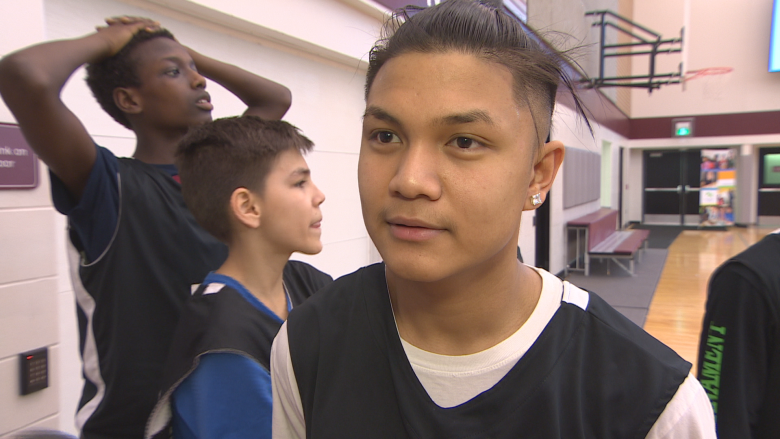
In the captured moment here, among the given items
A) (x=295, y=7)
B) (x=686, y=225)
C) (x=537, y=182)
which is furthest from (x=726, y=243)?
(x=537, y=182)

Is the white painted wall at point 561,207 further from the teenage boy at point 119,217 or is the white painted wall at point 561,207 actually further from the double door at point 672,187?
the double door at point 672,187

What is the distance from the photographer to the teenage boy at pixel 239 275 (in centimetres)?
112

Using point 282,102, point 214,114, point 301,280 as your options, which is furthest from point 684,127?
point 301,280

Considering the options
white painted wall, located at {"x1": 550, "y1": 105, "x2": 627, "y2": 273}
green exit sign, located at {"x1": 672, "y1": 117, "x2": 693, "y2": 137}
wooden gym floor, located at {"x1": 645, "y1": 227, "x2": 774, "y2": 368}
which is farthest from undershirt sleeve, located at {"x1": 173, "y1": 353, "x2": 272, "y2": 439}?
green exit sign, located at {"x1": 672, "y1": 117, "x2": 693, "y2": 137}

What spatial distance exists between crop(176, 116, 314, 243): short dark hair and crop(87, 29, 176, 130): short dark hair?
0.29 m

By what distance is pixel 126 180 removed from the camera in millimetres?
1407

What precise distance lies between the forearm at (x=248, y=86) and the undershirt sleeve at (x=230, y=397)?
3.77 feet

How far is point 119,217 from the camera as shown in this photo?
1.37 meters

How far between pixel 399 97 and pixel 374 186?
15 cm

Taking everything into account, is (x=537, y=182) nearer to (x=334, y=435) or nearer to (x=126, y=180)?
(x=334, y=435)

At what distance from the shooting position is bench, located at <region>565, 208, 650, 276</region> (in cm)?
837

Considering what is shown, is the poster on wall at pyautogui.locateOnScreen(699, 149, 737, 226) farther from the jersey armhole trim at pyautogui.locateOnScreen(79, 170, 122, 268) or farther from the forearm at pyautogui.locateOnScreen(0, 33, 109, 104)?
the forearm at pyautogui.locateOnScreen(0, 33, 109, 104)

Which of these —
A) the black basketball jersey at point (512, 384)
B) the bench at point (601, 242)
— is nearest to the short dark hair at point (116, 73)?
the black basketball jersey at point (512, 384)

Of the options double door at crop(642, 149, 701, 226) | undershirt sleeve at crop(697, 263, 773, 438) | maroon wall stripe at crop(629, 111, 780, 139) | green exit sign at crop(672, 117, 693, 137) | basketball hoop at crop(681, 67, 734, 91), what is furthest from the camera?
double door at crop(642, 149, 701, 226)
